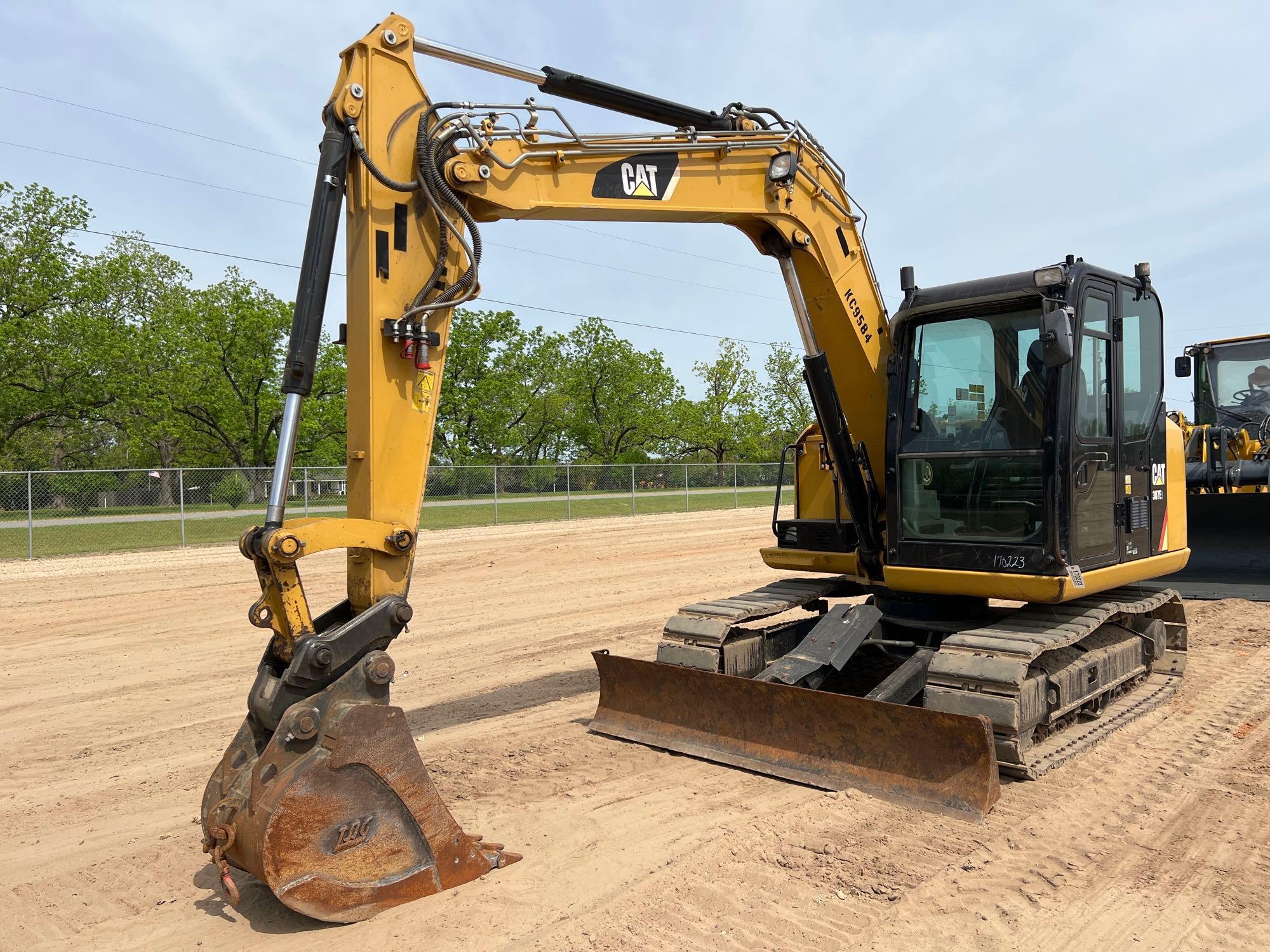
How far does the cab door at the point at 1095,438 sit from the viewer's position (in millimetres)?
5586

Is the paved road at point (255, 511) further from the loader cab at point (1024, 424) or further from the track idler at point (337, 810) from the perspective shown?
the track idler at point (337, 810)

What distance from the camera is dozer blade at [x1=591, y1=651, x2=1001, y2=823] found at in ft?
15.6

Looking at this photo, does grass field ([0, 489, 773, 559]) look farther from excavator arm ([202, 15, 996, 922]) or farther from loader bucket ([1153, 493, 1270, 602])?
excavator arm ([202, 15, 996, 922])

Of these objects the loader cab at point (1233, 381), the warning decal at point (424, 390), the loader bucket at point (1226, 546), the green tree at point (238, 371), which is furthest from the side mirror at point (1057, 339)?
the green tree at point (238, 371)

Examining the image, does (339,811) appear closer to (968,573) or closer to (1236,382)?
(968,573)

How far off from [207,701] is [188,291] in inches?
1622

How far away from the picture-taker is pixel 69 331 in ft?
93.7

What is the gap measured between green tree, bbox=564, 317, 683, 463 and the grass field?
19.6m

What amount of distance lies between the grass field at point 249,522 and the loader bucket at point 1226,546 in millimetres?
13135

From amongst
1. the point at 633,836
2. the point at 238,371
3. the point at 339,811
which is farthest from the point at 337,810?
the point at 238,371

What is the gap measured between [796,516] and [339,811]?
455 cm

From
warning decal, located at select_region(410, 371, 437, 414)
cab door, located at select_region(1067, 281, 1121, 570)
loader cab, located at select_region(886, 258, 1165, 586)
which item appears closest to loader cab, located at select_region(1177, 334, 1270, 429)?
loader cab, located at select_region(886, 258, 1165, 586)

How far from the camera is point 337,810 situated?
366cm

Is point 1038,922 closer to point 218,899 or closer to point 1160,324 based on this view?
point 218,899
